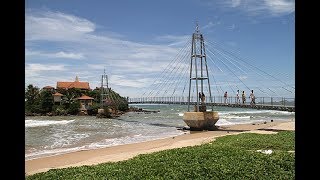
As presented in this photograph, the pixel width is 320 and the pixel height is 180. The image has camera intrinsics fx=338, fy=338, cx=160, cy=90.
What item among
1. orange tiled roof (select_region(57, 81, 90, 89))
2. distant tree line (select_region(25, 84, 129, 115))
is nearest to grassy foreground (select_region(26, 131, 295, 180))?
distant tree line (select_region(25, 84, 129, 115))

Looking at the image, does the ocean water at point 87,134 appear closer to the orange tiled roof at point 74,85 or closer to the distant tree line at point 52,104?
the distant tree line at point 52,104

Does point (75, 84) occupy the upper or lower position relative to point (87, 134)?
upper

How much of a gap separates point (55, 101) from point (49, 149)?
65.1m

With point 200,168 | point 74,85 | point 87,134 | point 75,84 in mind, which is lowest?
point 87,134

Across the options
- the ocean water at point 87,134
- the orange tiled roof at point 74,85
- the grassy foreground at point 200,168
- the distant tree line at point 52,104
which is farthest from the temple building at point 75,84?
the grassy foreground at point 200,168

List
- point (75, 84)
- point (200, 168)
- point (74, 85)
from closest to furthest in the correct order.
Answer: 1. point (200, 168)
2. point (74, 85)
3. point (75, 84)

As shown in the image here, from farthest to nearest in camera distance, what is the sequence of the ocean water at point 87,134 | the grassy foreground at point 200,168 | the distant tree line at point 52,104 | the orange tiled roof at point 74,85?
the orange tiled roof at point 74,85 → the distant tree line at point 52,104 → the ocean water at point 87,134 → the grassy foreground at point 200,168

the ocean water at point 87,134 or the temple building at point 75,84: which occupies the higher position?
the temple building at point 75,84

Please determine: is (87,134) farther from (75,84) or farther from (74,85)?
(75,84)

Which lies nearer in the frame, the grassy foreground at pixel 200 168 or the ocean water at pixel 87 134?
the grassy foreground at pixel 200 168

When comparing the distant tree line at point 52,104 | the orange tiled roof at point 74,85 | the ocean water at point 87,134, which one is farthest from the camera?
the orange tiled roof at point 74,85

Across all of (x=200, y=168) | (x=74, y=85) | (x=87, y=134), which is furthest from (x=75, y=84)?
(x=200, y=168)
